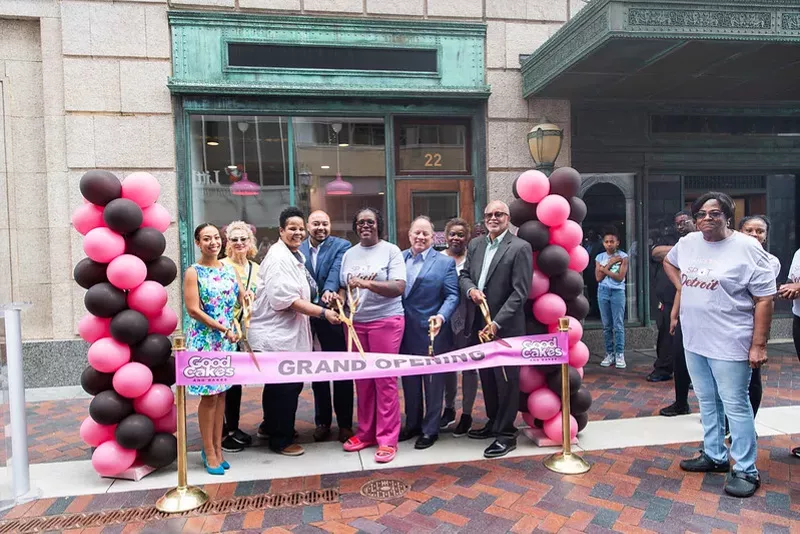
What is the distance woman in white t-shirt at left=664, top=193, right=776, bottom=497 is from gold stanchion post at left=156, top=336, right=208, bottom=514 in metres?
3.44

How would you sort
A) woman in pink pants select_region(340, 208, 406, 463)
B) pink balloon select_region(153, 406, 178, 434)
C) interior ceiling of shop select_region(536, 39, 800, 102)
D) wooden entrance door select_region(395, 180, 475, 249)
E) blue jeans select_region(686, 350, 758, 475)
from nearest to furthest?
blue jeans select_region(686, 350, 758, 475) → pink balloon select_region(153, 406, 178, 434) → woman in pink pants select_region(340, 208, 406, 463) → interior ceiling of shop select_region(536, 39, 800, 102) → wooden entrance door select_region(395, 180, 475, 249)

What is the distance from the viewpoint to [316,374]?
12.9ft

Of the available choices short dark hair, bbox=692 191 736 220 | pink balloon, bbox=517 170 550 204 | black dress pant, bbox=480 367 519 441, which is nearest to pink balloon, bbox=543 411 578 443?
black dress pant, bbox=480 367 519 441

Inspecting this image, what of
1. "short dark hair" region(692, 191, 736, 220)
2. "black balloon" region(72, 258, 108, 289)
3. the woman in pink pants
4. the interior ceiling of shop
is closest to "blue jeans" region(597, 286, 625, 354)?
the interior ceiling of shop

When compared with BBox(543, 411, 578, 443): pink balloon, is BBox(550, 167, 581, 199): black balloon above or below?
above

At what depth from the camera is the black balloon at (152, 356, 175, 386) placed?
4141mm

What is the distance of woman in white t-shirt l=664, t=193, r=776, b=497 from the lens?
348cm

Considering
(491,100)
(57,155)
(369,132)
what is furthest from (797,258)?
(57,155)

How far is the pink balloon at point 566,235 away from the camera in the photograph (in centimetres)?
439

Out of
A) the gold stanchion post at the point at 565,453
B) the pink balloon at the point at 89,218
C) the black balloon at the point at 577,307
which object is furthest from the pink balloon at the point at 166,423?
the black balloon at the point at 577,307

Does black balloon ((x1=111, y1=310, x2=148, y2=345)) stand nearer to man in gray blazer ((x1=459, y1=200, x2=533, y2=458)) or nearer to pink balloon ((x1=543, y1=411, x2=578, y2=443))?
man in gray blazer ((x1=459, y1=200, x2=533, y2=458))

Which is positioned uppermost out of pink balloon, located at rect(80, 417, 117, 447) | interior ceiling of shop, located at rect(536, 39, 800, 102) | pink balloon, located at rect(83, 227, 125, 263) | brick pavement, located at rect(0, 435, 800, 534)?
interior ceiling of shop, located at rect(536, 39, 800, 102)

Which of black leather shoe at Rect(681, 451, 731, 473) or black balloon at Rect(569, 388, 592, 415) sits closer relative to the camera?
black leather shoe at Rect(681, 451, 731, 473)

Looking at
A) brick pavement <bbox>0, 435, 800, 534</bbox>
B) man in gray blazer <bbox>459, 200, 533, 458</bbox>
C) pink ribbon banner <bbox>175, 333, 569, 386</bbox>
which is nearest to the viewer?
brick pavement <bbox>0, 435, 800, 534</bbox>
